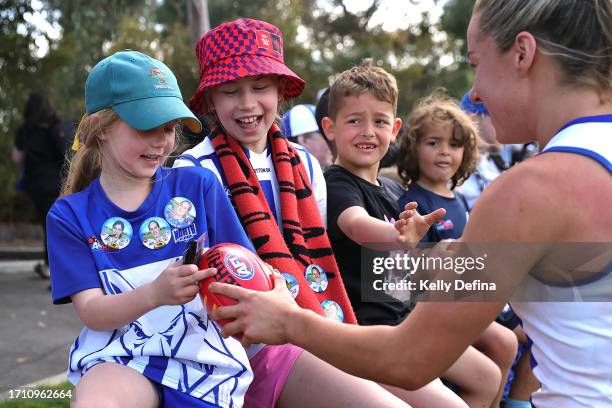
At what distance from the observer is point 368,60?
4.02 m

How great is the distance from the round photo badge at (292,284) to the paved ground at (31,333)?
9.52 feet

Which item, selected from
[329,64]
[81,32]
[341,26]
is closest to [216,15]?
[329,64]

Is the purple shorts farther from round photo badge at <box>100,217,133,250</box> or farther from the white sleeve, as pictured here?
the white sleeve

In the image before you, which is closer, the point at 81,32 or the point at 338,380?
the point at 338,380

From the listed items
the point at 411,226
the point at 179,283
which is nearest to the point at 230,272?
the point at 179,283

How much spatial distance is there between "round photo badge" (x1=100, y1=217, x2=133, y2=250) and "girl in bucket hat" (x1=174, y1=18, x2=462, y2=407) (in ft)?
1.47

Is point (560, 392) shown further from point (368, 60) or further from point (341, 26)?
point (341, 26)

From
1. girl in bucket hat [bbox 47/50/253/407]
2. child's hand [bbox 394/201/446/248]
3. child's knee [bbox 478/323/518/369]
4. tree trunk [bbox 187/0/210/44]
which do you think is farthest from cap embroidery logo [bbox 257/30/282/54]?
tree trunk [bbox 187/0/210/44]

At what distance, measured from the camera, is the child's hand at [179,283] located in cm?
224

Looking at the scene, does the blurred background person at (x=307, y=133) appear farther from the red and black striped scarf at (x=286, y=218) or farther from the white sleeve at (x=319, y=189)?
the red and black striped scarf at (x=286, y=218)

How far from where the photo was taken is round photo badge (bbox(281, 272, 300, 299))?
2.82 meters

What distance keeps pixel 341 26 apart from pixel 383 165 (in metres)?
24.6

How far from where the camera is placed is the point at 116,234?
2.57m

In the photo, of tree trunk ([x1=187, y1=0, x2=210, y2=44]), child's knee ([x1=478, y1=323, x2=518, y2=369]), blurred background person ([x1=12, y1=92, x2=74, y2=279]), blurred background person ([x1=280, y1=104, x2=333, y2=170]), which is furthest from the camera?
tree trunk ([x1=187, y1=0, x2=210, y2=44])
